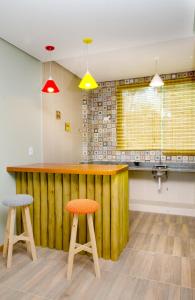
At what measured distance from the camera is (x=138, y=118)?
170 inches

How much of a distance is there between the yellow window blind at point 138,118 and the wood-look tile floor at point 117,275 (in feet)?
6.30

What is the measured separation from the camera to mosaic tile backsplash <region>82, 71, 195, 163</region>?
4496mm

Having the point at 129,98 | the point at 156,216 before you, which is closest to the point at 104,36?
the point at 129,98

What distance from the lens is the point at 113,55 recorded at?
327cm

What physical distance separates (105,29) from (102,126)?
2.33 m

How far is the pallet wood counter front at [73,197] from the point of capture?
241cm

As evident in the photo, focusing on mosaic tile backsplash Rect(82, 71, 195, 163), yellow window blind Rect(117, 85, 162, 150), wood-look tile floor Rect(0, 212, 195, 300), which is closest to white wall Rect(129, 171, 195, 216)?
mosaic tile backsplash Rect(82, 71, 195, 163)

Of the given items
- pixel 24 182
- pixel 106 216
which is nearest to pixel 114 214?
pixel 106 216

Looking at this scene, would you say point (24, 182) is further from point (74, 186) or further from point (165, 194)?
point (165, 194)

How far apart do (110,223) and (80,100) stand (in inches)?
110

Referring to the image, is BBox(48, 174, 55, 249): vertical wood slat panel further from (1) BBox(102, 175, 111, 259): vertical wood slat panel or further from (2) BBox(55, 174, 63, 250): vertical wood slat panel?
(1) BBox(102, 175, 111, 259): vertical wood slat panel

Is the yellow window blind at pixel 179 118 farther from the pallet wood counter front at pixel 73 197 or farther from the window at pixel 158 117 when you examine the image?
the pallet wood counter front at pixel 73 197

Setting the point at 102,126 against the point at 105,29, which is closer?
the point at 105,29

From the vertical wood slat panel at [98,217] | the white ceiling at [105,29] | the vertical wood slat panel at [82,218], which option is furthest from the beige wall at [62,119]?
the vertical wood slat panel at [98,217]
